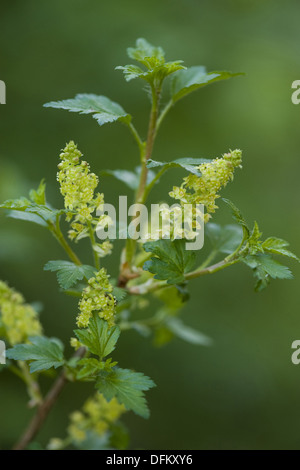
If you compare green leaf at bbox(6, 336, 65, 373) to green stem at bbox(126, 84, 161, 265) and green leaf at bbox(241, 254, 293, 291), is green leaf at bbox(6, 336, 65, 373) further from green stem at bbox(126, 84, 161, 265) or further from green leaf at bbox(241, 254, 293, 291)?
green leaf at bbox(241, 254, 293, 291)

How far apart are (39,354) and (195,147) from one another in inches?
69.2

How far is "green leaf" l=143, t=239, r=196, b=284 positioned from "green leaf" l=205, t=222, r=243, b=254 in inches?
9.0

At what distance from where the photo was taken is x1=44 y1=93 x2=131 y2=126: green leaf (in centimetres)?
91

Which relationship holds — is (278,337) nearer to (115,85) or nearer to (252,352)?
(252,352)

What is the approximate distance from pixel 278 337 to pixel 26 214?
78.0 inches

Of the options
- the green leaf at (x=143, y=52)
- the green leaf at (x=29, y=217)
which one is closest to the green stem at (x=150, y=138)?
the green leaf at (x=143, y=52)

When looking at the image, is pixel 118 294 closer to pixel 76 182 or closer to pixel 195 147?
pixel 76 182

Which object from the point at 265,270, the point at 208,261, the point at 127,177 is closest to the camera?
the point at 265,270

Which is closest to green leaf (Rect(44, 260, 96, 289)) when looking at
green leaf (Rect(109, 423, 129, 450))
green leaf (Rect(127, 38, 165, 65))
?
green leaf (Rect(127, 38, 165, 65))

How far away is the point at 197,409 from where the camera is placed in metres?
2.51

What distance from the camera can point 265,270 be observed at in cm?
89

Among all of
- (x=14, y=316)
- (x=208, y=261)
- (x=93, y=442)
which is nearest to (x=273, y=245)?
(x=208, y=261)
